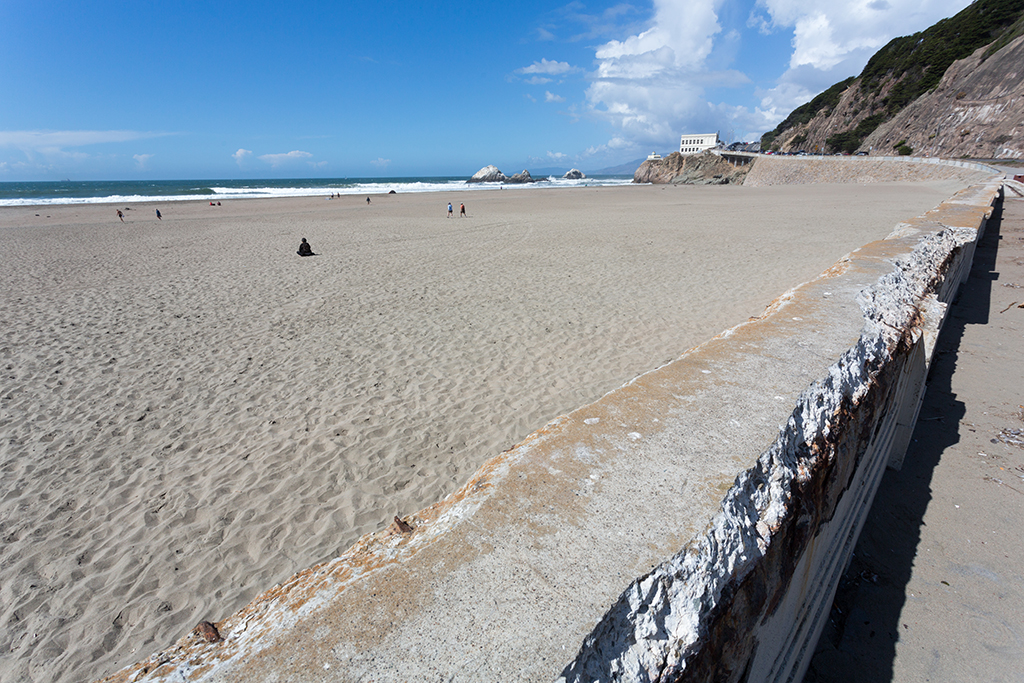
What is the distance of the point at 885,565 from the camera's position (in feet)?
10.1

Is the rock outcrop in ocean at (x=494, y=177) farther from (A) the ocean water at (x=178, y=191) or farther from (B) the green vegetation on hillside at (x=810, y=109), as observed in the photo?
(B) the green vegetation on hillside at (x=810, y=109)

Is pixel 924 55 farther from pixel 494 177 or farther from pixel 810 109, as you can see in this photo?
pixel 494 177

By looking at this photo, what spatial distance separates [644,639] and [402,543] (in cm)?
81

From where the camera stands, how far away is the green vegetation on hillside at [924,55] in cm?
4725

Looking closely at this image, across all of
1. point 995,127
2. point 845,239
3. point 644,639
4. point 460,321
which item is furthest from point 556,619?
point 995,127

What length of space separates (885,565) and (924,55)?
7338 centimetres

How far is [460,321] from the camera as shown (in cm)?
797

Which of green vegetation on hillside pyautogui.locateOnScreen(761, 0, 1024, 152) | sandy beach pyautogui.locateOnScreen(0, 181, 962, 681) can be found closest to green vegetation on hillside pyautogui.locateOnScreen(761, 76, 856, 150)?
green vegetation on hillside pyautogui.locateOnScreen(761, 0, 1024, 152)

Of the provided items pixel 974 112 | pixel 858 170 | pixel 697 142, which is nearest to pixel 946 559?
pixel 858 170

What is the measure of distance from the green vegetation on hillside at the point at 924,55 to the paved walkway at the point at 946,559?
191 ft

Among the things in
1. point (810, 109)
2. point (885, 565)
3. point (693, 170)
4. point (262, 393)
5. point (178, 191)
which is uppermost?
point (810, 109)

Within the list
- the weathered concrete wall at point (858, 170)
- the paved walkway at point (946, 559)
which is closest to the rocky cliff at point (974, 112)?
the weathered concrete wall at point (858, 170)

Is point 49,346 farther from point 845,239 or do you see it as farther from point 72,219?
point 72,219

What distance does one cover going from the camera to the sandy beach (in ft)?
10.7
